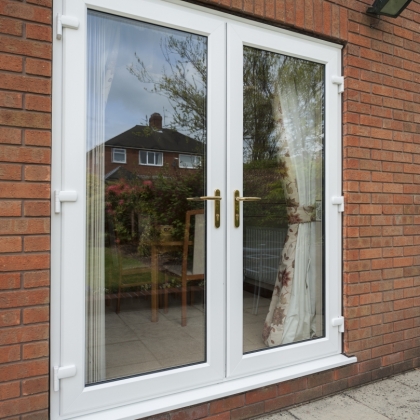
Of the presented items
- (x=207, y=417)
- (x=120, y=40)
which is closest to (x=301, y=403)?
(x=207, y=417)

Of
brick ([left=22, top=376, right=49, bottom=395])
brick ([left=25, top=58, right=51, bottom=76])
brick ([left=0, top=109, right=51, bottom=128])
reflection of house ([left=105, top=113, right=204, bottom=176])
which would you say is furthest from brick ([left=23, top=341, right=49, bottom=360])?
brick ([left=25, top=58, right=51, bottom=76])

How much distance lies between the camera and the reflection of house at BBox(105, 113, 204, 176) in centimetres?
215

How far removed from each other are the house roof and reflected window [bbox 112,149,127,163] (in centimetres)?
3

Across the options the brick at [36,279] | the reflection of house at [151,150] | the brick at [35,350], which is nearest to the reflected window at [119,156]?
the reflection of house at [151,150]

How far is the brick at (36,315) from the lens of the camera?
183 centimetres

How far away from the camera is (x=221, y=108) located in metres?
2.39

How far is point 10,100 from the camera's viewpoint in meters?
1.81

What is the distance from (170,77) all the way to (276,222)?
3.69 feet

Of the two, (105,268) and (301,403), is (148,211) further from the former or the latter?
(301,403)

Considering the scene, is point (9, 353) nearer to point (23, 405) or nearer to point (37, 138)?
point (23, 405)

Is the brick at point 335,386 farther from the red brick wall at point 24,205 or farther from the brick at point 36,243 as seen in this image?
the brick at point 36,243

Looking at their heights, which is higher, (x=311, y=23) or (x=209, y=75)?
(x=311, y=23)

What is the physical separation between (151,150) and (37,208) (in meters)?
0.68

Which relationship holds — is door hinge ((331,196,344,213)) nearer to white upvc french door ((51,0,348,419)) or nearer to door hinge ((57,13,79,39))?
white upvc french door ((51,0,348,419))
